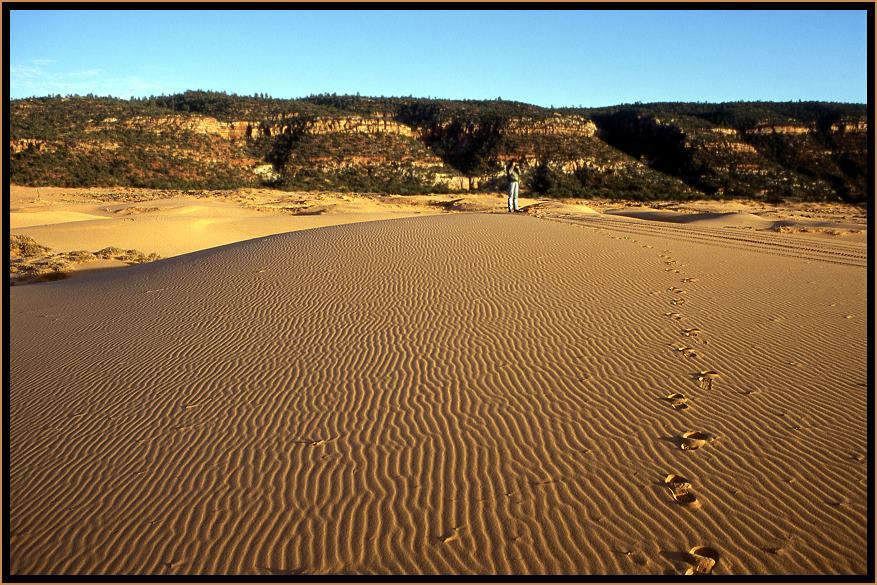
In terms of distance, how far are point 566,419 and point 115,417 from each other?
13.3ft

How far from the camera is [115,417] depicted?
17.1 ft

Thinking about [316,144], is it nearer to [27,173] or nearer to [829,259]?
[27,173]

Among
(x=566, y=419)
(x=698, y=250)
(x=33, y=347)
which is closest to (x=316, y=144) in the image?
(x=698, y=250)

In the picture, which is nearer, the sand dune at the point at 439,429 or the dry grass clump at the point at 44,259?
the sand dune at the point at 439,429

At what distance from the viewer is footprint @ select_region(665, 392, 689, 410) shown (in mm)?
5273

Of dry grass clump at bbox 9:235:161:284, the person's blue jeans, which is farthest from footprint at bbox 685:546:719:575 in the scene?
the person's blue jeans

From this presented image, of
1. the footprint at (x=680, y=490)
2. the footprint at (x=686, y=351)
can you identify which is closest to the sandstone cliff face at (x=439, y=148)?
the footprint at (x=686, y=351)

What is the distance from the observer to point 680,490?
3.97 m

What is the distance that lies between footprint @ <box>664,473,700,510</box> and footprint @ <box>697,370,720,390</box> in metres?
1.87

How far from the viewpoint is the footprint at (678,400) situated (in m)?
5.27

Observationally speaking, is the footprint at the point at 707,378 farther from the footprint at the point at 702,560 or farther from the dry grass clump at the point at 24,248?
the dry grass clump at the point at 24,248

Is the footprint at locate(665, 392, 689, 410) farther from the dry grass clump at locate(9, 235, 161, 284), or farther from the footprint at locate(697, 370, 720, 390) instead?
the dry grass clump at locate(9, 235, 161, 284)

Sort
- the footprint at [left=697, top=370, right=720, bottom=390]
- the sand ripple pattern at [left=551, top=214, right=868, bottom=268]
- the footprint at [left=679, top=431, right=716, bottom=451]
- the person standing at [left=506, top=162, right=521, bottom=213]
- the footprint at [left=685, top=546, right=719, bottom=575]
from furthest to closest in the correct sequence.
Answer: the person standing at [left=506, top=162, right=521, bottom=213] → the sand ripple pattern at [left=551, top=214, right=868, bottom=268] → the footprint at [left=697, top=370, right=720, bottom=390] → the footprint at [left=679, top=431, right=716, bottom=451] → the footprint at [left=685, top=546, right=719, bottom=575]

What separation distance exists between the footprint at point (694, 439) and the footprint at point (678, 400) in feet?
1.65
